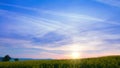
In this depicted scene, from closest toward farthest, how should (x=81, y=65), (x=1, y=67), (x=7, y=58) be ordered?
(x=81, y=65) < (x=1, y=67) < (x=7, y=58)

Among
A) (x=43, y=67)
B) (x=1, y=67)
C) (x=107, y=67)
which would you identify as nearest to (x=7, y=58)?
(x=1, y=67)

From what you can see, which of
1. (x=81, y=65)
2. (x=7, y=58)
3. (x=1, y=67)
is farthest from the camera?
(x=7, y=58)

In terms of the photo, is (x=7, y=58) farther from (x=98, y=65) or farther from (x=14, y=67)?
(x=98, y=65)

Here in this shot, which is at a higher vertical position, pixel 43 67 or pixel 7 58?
pixel 7 58

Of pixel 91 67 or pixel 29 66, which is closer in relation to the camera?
pixel 91 67

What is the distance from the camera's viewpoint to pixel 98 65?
90.2 ft

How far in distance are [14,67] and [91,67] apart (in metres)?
9.68

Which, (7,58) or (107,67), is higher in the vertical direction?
(7,58)

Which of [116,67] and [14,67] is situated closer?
[116,67]

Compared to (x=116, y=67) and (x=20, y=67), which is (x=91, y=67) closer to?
(x=116, y=67)

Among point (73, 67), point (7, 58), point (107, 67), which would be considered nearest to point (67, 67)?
point (73, 67)

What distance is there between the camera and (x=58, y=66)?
1104 inches

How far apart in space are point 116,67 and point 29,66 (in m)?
10.3

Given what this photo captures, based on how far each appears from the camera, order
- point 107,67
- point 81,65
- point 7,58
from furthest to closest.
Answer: point 7,58 < point 81,65 < point 107,67
